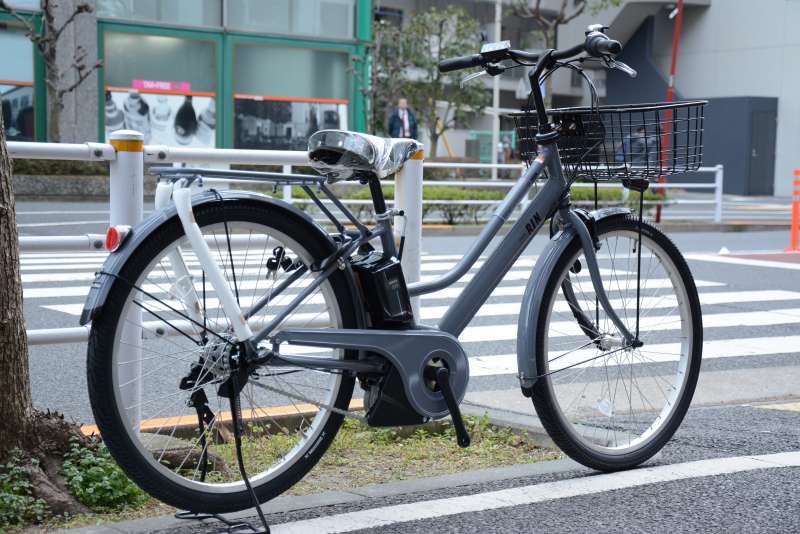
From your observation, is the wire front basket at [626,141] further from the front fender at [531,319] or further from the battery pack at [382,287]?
the battery pack at [382,287]

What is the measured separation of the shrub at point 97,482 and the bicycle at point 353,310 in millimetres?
160

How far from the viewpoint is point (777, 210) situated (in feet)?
90.1

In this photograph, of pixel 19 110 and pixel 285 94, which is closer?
pixel 19 110

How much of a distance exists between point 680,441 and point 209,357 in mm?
2188

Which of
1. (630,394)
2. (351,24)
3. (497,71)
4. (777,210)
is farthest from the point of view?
(777,210)

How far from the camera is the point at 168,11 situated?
2370 cm

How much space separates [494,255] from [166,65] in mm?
21213

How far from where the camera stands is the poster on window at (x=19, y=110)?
22438mm

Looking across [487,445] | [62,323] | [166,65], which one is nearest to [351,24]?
[166,65]

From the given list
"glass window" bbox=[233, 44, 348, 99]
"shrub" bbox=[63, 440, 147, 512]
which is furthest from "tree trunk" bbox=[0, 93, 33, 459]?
"glass window" bbox=[233, 44, 348, 99]

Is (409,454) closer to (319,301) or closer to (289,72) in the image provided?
(319,301)

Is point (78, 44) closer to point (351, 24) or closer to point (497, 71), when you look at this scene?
point (351, 24)

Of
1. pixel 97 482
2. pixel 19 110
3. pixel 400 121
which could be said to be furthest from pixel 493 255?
pixel 19 110

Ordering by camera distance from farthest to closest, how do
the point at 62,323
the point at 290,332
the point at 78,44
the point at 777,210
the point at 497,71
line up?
1. the point at 777,210
2. the point at 78,44
3. the point at 62,323
4. the point at 497,71
5. the point at 290,332
